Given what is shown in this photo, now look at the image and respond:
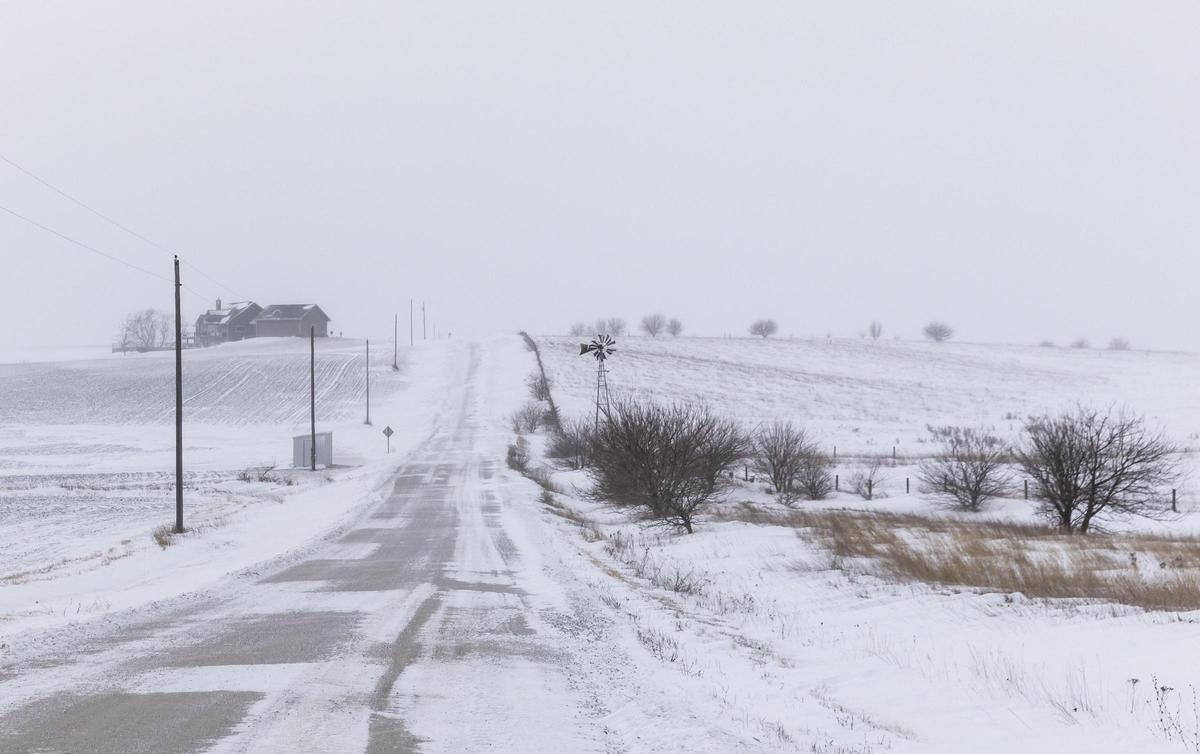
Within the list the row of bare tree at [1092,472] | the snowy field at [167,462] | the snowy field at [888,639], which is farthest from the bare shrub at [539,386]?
the row of bare tree at [1092,472]

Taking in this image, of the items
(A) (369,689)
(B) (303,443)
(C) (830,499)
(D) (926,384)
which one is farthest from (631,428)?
(D) (926,384)

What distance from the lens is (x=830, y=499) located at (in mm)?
41250

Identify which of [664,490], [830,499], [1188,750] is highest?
[1188,750]

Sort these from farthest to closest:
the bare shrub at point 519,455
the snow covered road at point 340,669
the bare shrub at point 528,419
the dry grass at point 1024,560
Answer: the bare shrub at point 528,419, the bare shrub at point 519,455, the dry grass at point 1024,560, the snow covered road at point 340,669

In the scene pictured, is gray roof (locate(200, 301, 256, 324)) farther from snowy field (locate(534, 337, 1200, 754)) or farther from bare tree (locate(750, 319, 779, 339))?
snowy field (locate(534, 337, 1200, 754))

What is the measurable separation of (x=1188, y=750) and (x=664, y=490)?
69.2 feet

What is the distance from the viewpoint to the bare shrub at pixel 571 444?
5139 centimetres

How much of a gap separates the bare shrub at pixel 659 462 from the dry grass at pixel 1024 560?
10.8ft

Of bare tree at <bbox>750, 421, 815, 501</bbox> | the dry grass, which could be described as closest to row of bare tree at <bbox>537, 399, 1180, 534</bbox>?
the dry grass

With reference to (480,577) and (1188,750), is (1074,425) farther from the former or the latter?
(1188,750)

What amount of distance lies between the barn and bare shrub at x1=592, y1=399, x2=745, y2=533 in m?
127

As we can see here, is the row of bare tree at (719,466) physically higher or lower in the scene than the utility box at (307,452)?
higher

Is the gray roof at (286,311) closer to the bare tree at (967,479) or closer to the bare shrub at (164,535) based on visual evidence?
the bare tree at (967,479)

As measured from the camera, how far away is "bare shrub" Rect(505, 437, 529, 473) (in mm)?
51675
